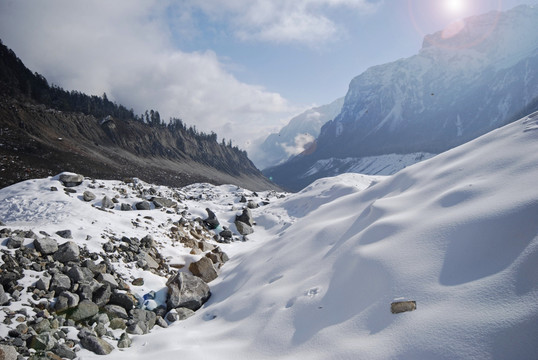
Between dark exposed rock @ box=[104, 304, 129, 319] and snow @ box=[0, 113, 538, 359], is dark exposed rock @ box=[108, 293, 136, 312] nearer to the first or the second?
dark exposed rock @ box=[104, 304, 129, 319]

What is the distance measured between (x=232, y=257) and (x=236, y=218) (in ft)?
18.2

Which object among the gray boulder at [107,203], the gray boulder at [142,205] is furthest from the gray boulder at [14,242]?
the gray boulder at [142,205]

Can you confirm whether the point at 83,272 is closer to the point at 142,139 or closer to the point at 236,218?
the point at 236,218

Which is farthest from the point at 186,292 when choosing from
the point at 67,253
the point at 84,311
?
the point at 67,253

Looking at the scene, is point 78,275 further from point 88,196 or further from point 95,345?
point 88,196

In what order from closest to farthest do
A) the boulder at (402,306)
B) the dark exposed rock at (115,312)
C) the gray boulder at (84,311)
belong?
the boulder at (402,306) → the gray boulder at (84,311) → the dark exposed rock at (115,312)

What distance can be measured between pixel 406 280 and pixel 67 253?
7.89 m

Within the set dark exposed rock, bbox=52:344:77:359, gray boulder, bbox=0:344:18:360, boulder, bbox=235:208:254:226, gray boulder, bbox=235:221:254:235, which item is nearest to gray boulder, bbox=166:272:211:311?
dark exposed rock, bbox=52:344:77:359

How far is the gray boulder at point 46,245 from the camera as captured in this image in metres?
6.94

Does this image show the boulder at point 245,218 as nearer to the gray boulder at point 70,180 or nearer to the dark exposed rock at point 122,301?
the gray boulder at point 70,180

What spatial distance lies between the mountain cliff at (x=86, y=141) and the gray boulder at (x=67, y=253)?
30.3 m

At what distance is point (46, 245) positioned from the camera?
Answer: 7059 millimetres

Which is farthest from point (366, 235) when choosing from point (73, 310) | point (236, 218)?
point (236, 218)

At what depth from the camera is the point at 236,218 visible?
1741 cm
